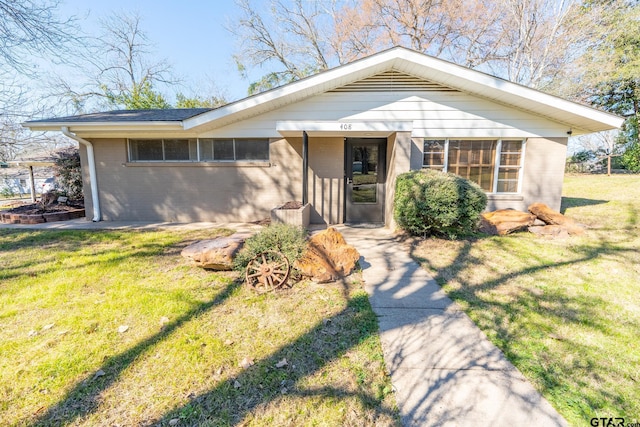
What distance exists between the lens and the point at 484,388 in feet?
6.66

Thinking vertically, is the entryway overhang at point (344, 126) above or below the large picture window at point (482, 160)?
above

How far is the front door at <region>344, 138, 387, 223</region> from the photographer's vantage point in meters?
7.68

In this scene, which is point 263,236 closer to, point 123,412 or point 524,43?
point 123,412

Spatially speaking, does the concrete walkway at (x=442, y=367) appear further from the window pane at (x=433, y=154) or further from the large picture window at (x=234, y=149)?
the large picture window at (x=234, y=149)

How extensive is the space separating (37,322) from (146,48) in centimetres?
2719

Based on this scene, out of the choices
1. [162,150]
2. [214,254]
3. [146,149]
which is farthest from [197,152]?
[214,254]

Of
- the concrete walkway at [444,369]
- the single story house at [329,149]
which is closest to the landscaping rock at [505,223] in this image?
the single story house at [329,149]

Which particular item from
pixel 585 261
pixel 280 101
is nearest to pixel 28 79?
pixel 280 101

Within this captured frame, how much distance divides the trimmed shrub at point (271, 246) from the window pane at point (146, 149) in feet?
18.0

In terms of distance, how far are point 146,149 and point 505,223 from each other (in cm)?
939

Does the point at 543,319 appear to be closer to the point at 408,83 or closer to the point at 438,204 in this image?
the point at 438,204

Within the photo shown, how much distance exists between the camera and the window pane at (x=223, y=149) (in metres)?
7.76

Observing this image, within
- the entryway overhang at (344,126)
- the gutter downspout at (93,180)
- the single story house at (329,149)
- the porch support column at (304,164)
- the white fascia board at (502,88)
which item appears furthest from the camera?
the gutter downspout at (93,180)

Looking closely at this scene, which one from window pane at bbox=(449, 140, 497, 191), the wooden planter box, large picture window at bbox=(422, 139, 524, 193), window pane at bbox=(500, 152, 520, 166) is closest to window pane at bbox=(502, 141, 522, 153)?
large picture window at bbox=(422, 139, 524, 193)
